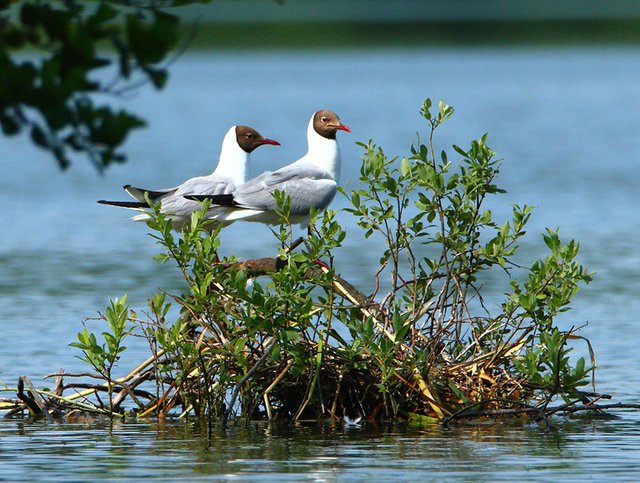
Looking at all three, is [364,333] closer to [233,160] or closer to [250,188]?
[250,188]

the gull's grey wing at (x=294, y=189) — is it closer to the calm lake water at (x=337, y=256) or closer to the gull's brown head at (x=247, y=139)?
the gull's brown head at (x=247, y=139)

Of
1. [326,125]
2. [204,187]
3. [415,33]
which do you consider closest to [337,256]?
[326,125]

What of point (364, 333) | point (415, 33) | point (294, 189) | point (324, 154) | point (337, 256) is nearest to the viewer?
point (364, 333)

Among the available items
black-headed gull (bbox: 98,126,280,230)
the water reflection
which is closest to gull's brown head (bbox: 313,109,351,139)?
black-headed gull (bbox: 98,126,280,230)

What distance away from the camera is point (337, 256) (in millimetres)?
16047

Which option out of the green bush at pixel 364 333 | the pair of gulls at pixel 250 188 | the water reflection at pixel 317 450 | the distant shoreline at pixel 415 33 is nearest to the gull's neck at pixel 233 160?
the pair of gulls at pixel 250 188

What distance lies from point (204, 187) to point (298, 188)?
62 cm

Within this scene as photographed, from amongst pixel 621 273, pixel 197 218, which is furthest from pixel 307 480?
pixel 621 273

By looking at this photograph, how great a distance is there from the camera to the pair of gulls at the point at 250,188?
9.85m

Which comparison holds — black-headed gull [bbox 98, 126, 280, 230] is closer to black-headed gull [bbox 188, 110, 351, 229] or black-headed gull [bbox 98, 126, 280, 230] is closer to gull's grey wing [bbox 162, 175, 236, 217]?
gull's grey wing [bbox 162, 175, 236, 217]

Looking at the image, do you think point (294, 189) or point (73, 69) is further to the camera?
point (294, 189)

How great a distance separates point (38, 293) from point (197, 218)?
18.7 feet

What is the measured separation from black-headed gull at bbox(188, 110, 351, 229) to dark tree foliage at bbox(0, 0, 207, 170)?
164 inches

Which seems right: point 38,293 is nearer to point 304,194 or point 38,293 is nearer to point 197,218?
point 304,194
